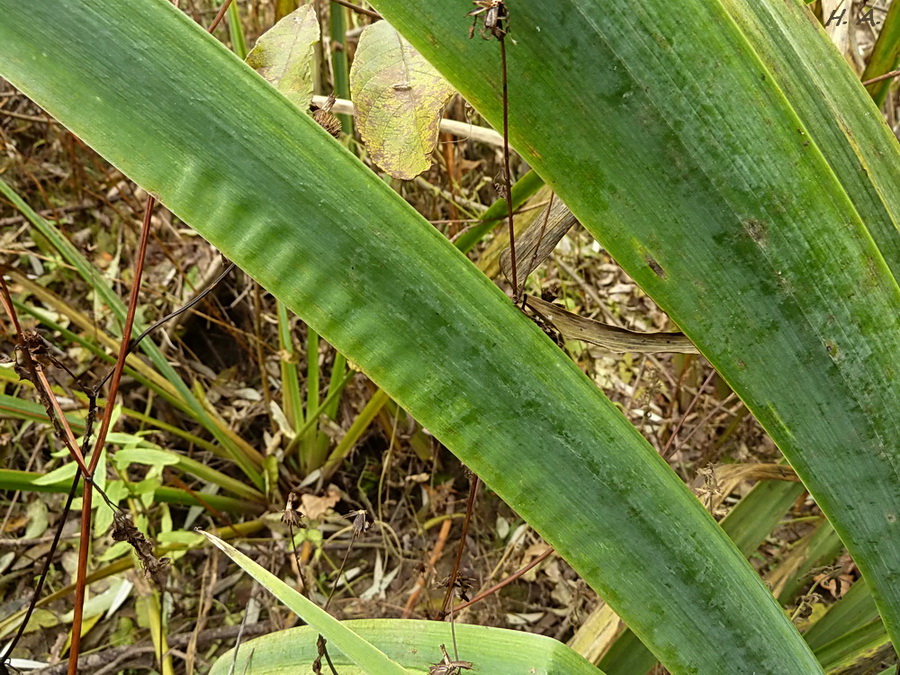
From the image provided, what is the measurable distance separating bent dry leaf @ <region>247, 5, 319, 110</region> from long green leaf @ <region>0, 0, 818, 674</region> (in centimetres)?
19

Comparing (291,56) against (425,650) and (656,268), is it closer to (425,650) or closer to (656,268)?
(656,268)

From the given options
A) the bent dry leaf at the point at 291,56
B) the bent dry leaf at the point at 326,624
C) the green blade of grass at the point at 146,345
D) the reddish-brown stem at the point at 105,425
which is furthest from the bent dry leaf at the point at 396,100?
the green blade of grass at the point at 146,345

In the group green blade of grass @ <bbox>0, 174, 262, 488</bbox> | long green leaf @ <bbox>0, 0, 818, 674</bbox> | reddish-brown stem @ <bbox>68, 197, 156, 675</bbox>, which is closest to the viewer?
long green leaf @ <bbox>0, 0, 818, 674</bbox>

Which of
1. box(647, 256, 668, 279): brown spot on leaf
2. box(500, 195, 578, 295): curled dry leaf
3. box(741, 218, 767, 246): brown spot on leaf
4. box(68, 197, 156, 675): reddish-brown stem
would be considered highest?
box(500, 195, 578, 295): curled dry leaf

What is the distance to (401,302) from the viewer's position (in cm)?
31

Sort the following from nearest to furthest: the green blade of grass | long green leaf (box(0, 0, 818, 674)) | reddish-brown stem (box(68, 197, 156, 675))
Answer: long green leaf (box(0, 0, 818, 674)), reddish-brown stem (box(68, 197, 156, 675)), the green blade of grass

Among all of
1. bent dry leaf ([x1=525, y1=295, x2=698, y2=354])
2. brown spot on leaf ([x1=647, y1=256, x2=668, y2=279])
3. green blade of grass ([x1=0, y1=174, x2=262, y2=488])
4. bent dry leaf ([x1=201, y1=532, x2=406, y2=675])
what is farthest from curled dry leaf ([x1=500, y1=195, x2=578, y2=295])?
green blade of grass ([x1=0, y1=174, x2=262, y2=488])

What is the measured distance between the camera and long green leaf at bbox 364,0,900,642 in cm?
28

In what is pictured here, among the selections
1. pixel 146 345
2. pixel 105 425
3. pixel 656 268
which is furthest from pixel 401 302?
pixel 146 345

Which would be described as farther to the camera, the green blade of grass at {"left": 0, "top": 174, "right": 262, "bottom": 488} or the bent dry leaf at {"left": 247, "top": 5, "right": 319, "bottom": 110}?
the green blade of grass at {"left": 0, "top": 174, "right": 262, "bottom": 488}

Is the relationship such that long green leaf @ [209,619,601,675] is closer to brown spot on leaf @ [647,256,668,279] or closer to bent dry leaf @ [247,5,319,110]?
brown spot on leaf @ [647,256,668,279]

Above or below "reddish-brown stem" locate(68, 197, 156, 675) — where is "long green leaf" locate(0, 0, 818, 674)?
above

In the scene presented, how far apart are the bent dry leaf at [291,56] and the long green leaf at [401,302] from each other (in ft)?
0.64

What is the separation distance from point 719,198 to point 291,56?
0.33 m
